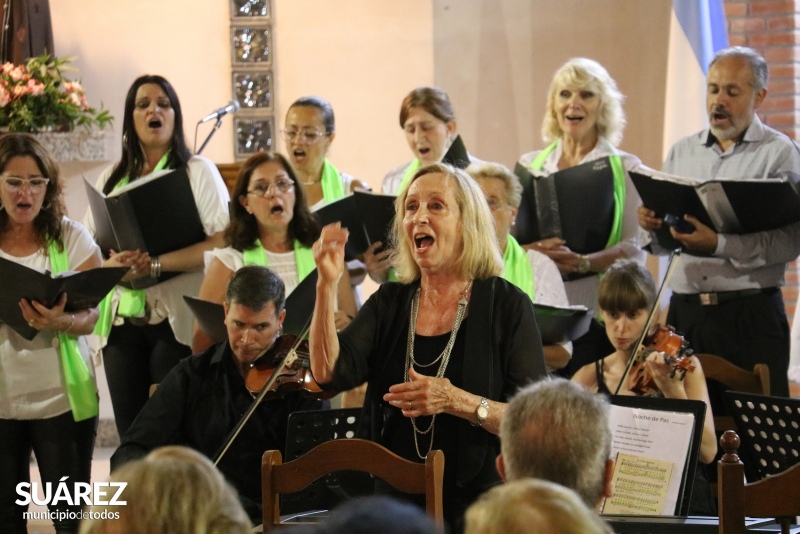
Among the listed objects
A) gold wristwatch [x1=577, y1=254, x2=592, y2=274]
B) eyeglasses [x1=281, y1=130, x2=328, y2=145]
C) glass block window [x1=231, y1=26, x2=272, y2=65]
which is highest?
glass block window [x1=231, y1=26, x2=272, y2=65]

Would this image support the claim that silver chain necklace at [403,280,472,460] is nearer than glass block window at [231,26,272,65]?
Yes

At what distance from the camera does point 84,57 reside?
6.12 meters

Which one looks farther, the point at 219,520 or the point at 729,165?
the point at 729,165

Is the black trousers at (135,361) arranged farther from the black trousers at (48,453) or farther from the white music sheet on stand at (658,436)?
the white music sheet on stand at (658,436)

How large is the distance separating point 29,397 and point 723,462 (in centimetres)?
228

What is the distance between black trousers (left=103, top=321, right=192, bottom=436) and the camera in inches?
147

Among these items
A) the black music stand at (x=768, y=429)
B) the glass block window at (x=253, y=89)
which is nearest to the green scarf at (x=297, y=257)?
the black music stand at (x=768, y=429)

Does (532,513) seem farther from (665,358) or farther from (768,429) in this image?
(665,358)

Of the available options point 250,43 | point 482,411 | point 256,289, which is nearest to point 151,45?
point 250,43

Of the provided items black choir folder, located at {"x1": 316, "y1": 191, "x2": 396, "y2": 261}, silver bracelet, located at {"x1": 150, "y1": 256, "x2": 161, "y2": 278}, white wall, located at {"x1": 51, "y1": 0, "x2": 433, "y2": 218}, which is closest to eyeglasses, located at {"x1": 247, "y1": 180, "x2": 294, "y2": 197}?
black choir folder, located at {"x1": 316, "y1": 191, "x2": 396, "y2": 261}

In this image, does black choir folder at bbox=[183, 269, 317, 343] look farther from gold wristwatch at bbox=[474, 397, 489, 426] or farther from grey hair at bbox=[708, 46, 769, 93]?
grey hair at bbox=[708, 46, 769, 93]

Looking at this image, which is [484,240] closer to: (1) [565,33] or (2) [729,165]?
(2) [729,165]

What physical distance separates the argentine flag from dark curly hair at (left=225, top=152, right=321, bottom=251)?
2.01 metres

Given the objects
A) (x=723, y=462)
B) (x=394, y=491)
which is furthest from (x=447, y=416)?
(x=723, y=462)
